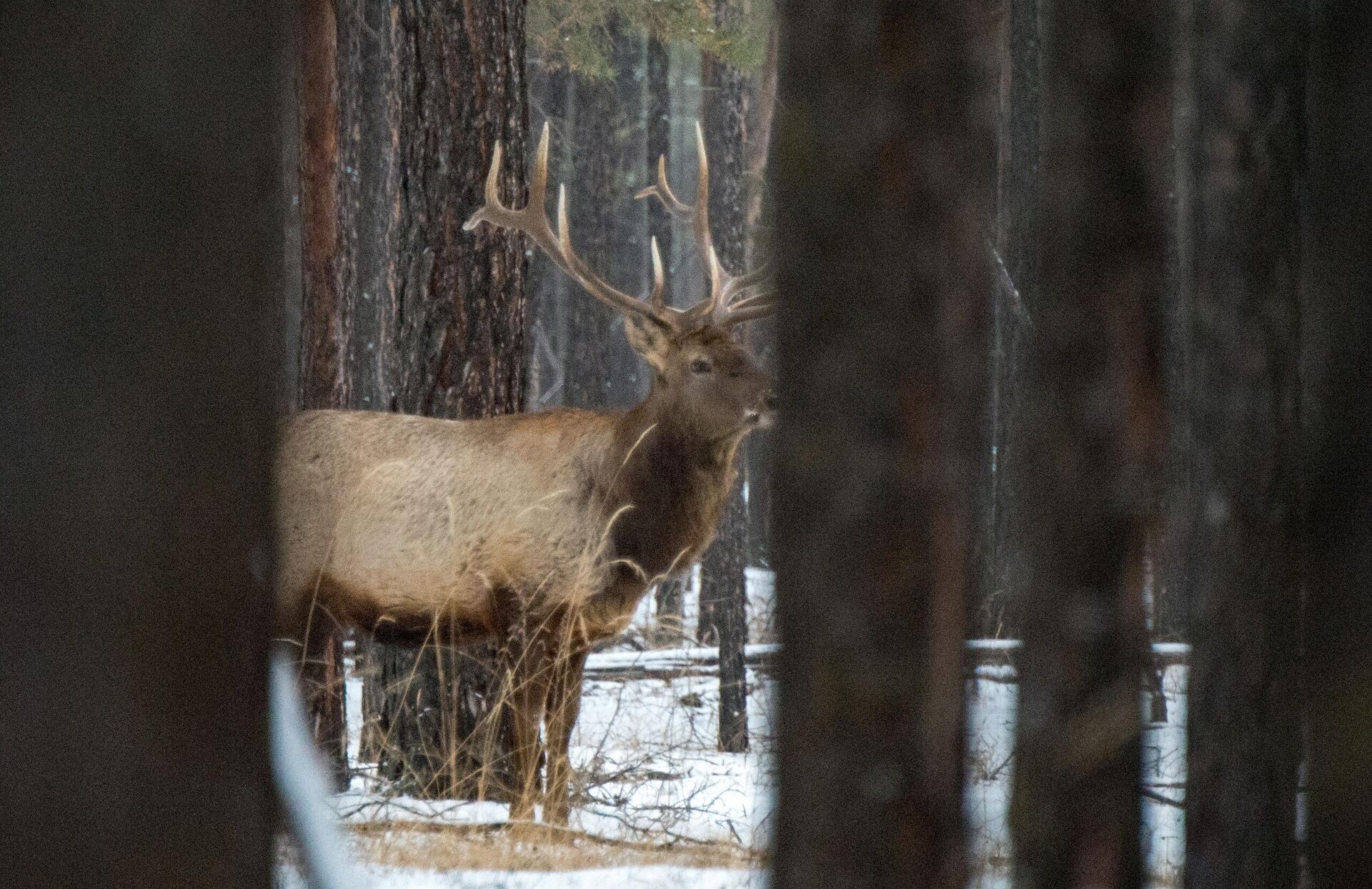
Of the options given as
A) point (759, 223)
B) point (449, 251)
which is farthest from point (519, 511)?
point (759, 223)

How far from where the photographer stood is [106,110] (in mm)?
1030

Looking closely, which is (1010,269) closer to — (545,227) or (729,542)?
(729,542)

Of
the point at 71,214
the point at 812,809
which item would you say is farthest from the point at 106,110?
the point at 812,809

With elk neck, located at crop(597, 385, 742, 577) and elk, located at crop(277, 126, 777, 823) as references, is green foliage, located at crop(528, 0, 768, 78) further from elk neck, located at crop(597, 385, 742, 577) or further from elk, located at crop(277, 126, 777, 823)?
elk neck, located at crop(597, 385, 742, 577)

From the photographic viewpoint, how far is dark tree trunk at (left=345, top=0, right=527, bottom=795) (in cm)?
645

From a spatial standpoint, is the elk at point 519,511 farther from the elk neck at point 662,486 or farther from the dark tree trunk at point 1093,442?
the dark tree trunk at point 1093,442

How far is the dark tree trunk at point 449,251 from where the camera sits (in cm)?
645

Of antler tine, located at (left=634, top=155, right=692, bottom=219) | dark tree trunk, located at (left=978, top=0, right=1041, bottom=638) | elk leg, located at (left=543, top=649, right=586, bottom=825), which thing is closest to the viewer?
elk leg, located at (left=543, top=649, right=586, bottom=825)

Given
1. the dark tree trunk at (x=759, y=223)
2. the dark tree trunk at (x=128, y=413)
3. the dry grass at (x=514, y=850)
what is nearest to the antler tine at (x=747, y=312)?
the dark tree trunk at (x=759, y=223)

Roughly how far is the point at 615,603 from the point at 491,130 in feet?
6.97

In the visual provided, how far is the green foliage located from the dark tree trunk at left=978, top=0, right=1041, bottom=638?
1.90 m

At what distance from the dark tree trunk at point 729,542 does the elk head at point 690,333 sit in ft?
7.00

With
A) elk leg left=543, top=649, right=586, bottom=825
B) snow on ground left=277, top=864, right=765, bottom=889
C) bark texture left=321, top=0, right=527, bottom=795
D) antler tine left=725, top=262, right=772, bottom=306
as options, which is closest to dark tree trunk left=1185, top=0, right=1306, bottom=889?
snow on ground left=277, top=864, right=765, bottom=889

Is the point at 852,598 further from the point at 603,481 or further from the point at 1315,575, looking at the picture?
the point at 603,481
